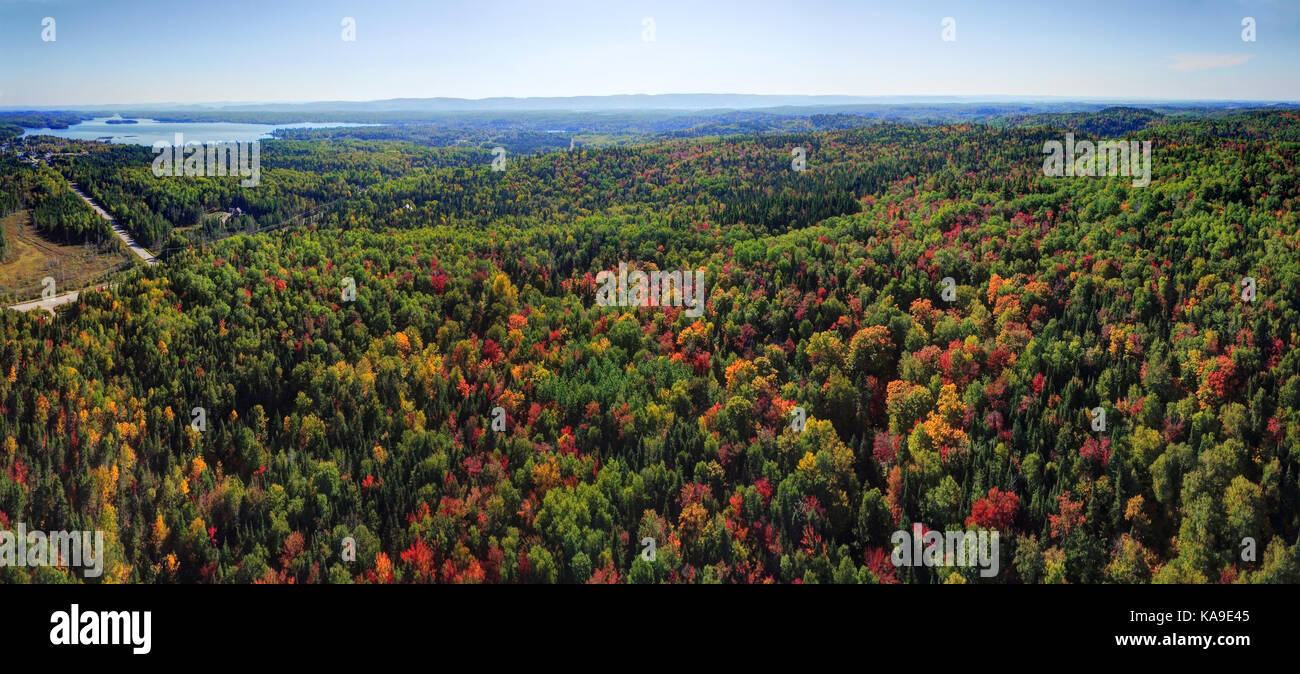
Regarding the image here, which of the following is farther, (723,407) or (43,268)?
(43,268)

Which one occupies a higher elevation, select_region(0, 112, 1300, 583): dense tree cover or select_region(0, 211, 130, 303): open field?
select_region(0, 211, 130, 303): open field

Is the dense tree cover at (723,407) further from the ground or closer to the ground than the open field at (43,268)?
closer to the ground

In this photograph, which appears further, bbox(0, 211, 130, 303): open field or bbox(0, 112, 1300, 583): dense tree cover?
bbox(0, 211, 130, 303): open field

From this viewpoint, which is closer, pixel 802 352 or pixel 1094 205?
pixel 802 352

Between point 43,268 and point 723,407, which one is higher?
point 43,268

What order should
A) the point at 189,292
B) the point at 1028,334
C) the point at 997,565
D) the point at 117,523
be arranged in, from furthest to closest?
the point at 189,292, the point at 1028,334, the point at 117,523, the point at 997,565

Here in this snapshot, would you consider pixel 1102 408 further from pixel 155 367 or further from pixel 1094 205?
pixel 155 367

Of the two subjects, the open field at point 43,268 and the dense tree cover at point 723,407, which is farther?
the open field at point 43,268
